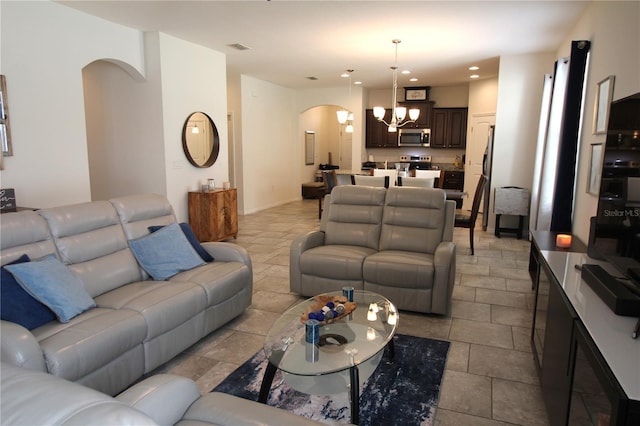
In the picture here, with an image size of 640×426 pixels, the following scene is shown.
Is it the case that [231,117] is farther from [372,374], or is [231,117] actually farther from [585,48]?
[372,374]

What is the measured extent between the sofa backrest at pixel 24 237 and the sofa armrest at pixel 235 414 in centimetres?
161

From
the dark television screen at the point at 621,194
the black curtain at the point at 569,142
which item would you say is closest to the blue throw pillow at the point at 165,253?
the dark television screen at the point at 621,194

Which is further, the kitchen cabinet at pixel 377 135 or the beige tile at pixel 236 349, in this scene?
the kitchen cabinet at pixel 377 135

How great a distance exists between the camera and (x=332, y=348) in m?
2.20

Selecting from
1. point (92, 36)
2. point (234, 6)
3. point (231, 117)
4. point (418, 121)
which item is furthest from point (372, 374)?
point (418, 121)

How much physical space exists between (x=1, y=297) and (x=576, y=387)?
2729mm

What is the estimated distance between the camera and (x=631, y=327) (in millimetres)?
1622

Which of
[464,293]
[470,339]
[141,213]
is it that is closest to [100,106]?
[141,213]

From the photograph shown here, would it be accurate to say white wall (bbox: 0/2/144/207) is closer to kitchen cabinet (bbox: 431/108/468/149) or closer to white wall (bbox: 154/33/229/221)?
white wall (bbox: 154/33/229/221)

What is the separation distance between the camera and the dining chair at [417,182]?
5.56 m

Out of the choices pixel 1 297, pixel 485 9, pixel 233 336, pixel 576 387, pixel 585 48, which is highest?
pixel 485 9

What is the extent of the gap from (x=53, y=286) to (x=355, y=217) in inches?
103

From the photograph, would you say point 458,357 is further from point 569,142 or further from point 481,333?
point 569,142

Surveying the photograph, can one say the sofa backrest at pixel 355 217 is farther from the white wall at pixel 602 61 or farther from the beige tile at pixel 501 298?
the white wall at pixel 602 61
